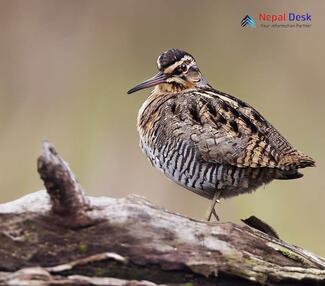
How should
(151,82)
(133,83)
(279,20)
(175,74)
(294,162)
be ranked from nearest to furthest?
(294,162), (151,82), (175,74), (133,83), (279,20)

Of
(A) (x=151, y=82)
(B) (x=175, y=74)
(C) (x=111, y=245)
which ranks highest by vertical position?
(B) (x=175, y=74)

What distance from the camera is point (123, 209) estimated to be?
3.65 meters

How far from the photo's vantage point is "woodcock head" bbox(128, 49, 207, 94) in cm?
568

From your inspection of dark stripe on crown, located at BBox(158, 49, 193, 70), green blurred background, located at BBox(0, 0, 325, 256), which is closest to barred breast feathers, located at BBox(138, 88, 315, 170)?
dark stripe on crown, located at BBox(158, 49, 193, 70)

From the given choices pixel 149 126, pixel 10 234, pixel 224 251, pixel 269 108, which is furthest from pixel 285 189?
pixel 10 234

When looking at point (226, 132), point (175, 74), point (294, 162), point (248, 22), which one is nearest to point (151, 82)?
point (175, 74)

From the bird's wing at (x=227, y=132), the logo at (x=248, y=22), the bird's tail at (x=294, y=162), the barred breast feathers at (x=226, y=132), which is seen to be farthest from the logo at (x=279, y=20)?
the bird's tail at (x=294, y=162)

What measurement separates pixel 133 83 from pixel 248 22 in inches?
48.4

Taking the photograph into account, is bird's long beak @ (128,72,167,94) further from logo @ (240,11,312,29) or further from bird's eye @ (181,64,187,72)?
logo @ (240,11,312,29)

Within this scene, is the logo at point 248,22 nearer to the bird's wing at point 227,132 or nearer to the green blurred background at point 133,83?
the green blurred background at point 133,83

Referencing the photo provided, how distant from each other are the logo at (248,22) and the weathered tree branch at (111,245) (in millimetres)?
3930

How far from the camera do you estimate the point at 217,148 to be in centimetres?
489

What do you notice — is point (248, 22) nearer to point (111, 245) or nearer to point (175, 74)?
point (175, 74)

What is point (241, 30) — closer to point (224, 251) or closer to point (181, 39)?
point (181, 39)
